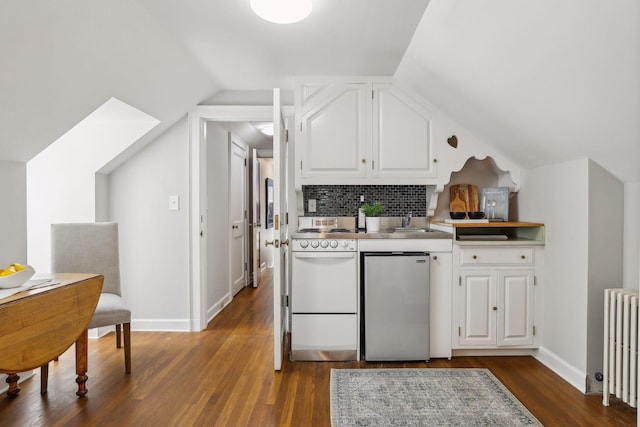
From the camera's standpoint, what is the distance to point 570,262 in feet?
7.95

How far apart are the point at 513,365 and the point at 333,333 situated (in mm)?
1257

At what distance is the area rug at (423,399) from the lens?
1.94 metres

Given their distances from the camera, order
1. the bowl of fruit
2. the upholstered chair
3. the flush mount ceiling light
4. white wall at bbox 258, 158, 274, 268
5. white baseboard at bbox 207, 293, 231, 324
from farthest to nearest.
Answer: white wall at bbox 258, 158, 274, 268, white baseboard at bbox 207, 293, 231, 324, the upholstered chair, the flush mount ceiling light, the bowl of fruit

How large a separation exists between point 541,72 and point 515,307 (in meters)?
1.64

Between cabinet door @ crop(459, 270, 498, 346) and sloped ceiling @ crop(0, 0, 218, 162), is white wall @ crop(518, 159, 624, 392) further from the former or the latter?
sloped ceiling @ crop(0, 0, 218, 162)

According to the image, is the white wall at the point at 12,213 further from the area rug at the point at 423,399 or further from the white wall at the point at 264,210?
the white wall at the point at 264,210

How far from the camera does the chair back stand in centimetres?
259

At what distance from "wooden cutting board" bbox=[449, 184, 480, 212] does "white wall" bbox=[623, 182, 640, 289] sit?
3.55ft

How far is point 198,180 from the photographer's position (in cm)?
335

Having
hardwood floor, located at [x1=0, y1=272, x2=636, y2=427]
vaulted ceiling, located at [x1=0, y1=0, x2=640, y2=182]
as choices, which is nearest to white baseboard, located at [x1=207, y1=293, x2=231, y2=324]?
hardwood floor, located at [x1=0, y1=272, x2=636, y2=427]

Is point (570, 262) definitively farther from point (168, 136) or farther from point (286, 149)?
point (168, 136)

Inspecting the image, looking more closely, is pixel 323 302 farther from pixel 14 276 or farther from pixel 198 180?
pixel 14 276

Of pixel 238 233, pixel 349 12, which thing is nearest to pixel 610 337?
pixel 349 12

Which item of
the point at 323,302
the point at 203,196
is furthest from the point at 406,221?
the point at 203,196
